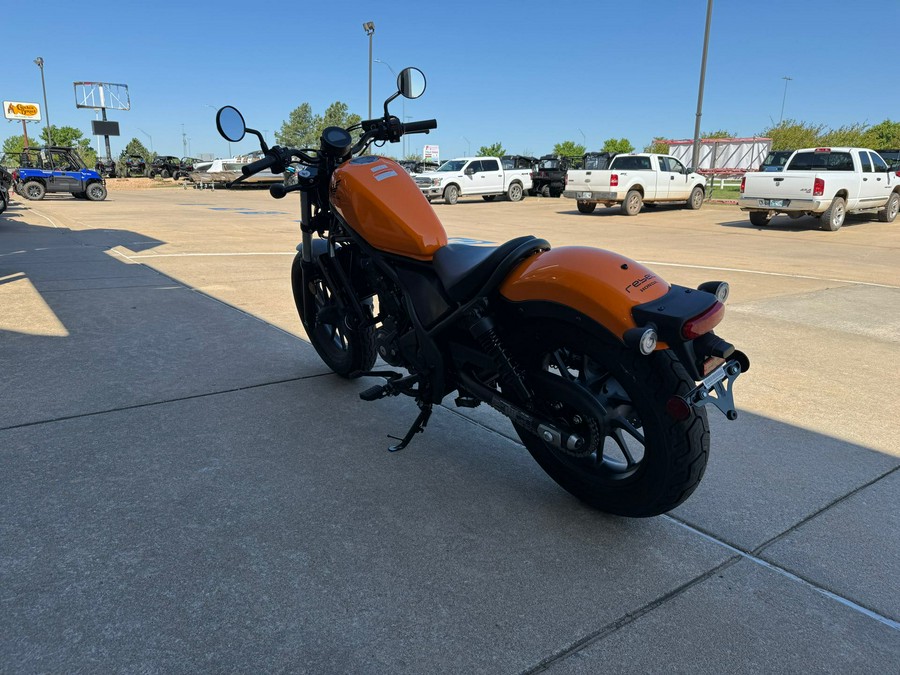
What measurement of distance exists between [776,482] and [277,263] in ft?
24.6

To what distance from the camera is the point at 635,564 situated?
2.40 metres

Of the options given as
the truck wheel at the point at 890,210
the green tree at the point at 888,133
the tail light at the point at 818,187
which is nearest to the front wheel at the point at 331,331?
the tail light at the point at 818,187

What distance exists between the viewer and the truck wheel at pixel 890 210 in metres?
16.8

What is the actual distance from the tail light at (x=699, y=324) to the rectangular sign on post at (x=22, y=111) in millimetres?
71607

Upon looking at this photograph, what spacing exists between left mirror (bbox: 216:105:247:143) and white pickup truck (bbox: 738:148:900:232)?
46.5 ft

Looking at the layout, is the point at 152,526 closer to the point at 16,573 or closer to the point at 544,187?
the point at 16,573

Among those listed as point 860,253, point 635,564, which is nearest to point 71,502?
point 635,564

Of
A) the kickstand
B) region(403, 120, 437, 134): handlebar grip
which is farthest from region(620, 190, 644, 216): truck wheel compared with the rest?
the kickstand

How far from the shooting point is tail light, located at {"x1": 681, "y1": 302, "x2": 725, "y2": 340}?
214 centimetres

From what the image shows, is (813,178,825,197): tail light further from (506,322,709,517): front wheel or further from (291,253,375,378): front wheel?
(506,322,709,517): front wheel

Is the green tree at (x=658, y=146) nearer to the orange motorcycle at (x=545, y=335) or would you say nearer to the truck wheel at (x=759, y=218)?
the truck wheel at (x=759, y=218)

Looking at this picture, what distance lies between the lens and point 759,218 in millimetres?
16469

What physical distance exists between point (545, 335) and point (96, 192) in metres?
25.7

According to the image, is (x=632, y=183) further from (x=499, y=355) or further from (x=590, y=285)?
(x=590, y=285)
